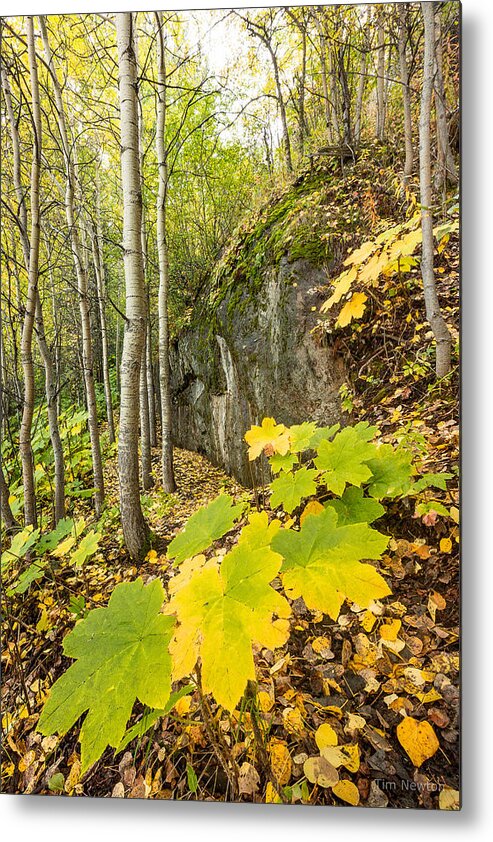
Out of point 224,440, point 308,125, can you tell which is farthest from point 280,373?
point 308,125

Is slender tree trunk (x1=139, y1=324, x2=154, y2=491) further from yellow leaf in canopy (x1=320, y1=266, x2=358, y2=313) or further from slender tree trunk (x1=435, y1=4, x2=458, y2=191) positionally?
slender tree trunk (x1=435, y1=4, x2=458, y2=191)

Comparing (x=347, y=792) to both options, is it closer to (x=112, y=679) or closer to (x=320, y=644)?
(x=320, y=644)

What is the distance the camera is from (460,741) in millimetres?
1162

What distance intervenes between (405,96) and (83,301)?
125cm

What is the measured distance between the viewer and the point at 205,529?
119 cm

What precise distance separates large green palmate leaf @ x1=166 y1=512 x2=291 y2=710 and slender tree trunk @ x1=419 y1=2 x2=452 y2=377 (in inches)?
34.2

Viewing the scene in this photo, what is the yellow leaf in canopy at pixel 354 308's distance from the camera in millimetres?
1364

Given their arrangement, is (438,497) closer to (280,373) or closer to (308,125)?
(280,373)

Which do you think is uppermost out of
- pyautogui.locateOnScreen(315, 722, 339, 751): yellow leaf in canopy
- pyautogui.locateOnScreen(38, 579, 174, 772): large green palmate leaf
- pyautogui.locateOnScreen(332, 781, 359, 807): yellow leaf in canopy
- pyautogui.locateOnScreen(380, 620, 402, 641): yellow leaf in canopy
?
pyautogui.locateOnScreen(38, 579, 174, 772): large green palmate leaf

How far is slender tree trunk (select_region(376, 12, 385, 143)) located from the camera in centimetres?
128

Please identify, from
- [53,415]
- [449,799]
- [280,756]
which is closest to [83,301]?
[53,415]

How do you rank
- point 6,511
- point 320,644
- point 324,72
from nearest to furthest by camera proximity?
point 320,644
point 324,72
point 6,511

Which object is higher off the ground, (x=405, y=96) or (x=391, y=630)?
(x=405, y=96)

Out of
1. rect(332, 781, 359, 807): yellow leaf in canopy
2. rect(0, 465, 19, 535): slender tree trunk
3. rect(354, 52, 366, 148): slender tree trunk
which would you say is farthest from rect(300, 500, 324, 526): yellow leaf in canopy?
rect(354, 52, 366, 148): slender tree trunk
